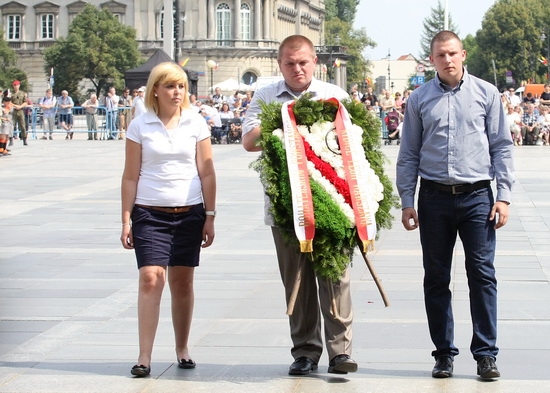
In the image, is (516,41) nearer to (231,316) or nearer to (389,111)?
(389,111)

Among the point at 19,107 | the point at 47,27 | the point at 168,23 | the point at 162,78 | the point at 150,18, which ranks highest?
the point at 150,18

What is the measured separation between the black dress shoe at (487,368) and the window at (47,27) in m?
116

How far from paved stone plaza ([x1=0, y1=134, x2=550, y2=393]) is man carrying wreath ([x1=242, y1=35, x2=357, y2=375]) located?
128 mm

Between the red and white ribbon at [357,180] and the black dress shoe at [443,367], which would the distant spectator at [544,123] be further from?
the red and white ribbon at [357,180]

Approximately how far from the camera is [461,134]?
665 cm

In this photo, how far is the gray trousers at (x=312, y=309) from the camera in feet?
22.1

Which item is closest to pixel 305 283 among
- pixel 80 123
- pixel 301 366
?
pixel 301 366

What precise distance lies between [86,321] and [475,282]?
2.94 metres

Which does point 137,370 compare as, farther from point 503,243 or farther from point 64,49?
point 64,49

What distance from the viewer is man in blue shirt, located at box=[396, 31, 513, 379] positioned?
21.9ft

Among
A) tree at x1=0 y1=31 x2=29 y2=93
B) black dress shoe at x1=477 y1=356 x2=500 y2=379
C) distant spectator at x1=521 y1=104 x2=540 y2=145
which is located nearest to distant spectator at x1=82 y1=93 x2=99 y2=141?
distant spectator at x1=521 y1=104 x2=540 y2=145

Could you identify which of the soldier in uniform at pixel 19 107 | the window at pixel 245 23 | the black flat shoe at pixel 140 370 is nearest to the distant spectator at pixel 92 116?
the soldier in uniform at pixel 19 107

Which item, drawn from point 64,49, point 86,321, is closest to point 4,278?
point 86,321

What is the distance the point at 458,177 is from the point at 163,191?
5.29ft
